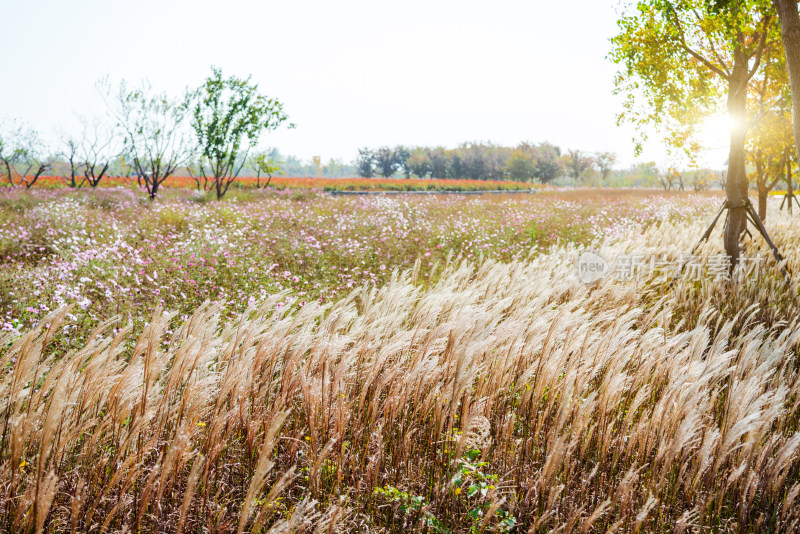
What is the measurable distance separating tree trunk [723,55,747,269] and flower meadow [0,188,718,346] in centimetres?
248

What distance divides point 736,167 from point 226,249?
6526 mm

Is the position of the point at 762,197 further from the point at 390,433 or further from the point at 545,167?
the point at 545,167

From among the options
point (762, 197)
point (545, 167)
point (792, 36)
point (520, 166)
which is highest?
point (545, 167)

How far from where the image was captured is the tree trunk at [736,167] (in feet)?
16.9

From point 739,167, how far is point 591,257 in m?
2.34

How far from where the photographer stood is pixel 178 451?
4.74 feet

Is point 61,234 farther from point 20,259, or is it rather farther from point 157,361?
point 157,361

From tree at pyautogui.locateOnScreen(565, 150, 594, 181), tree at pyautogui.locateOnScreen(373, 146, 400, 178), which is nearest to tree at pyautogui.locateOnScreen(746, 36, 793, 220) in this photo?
tree at pyautogui.locateOnScreen(373, 146, 400, 178)

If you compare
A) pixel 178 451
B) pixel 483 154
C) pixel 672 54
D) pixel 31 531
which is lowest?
pixel 31 531

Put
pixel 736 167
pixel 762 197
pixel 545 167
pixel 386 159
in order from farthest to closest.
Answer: pixel 545 167, pixel 386 159, pixel 762 197, pixel 736 167

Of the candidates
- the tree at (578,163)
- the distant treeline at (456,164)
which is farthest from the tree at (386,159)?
the tree at (578,163)

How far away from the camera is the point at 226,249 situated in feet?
21.0

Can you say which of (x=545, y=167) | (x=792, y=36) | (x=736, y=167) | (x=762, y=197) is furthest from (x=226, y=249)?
(x=545, y=167)

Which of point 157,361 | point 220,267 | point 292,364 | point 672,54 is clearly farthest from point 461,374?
point 672,54
